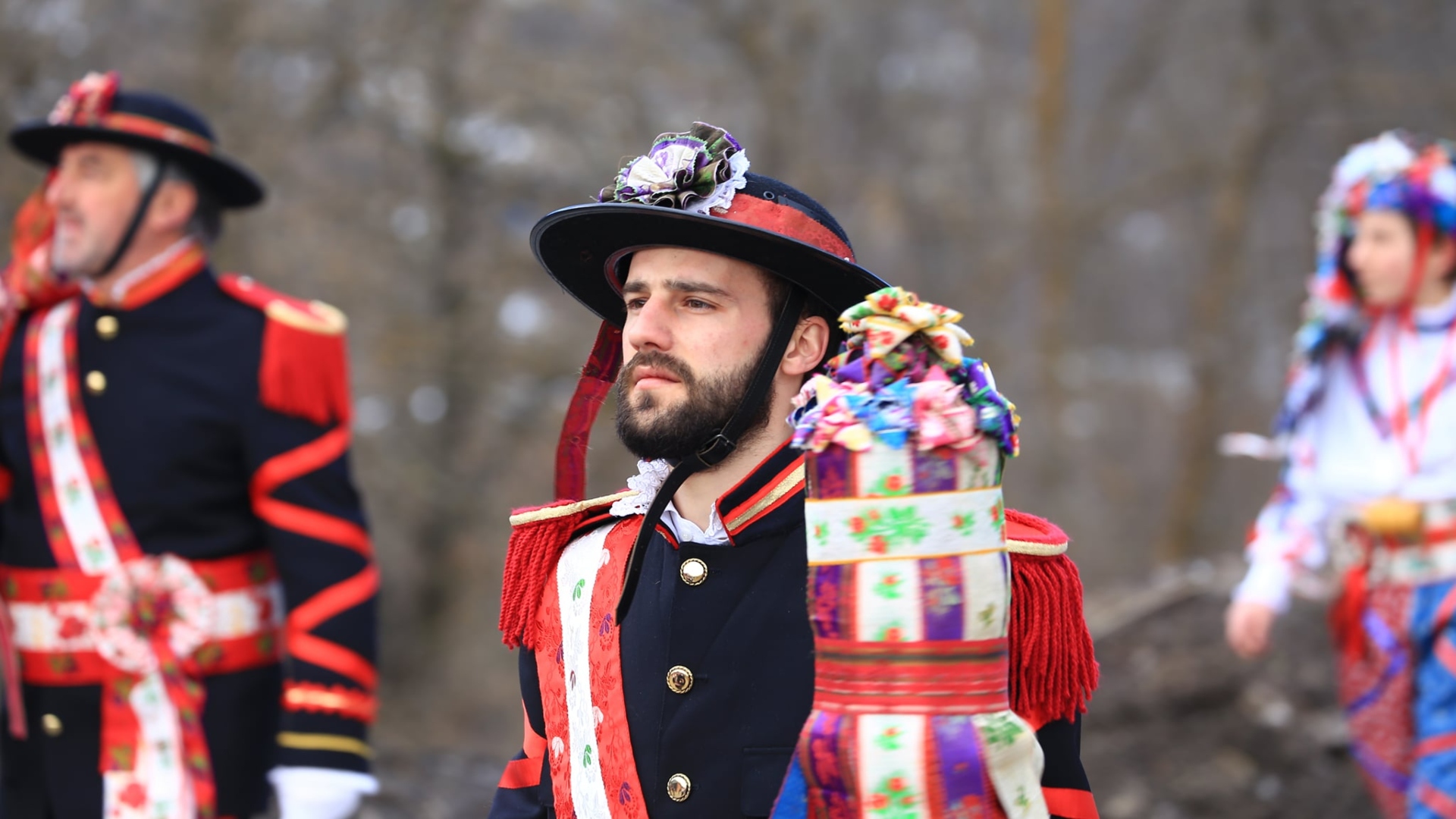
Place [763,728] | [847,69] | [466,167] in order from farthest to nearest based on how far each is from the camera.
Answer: [847,69]
[466,167]
[763,728]

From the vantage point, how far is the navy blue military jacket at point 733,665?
230 cm

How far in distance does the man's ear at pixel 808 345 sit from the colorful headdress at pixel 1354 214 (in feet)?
A: 9.21

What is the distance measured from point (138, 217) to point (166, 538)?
0.85 meters

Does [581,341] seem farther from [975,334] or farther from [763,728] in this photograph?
[763,728]

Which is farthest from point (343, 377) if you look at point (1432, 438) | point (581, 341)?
point (581, 341)

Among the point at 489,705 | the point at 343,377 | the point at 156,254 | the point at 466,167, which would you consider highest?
the point at 466,167

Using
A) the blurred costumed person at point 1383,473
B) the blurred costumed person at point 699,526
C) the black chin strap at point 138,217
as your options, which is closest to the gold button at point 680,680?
the blurred costumed person at point 699,526

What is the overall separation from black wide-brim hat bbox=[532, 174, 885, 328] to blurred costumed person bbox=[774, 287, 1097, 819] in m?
0.37

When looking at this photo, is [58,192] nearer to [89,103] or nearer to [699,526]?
[89,103]

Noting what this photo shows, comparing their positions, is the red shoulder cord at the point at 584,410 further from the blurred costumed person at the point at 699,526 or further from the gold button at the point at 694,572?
the gold button at the point at 694,572

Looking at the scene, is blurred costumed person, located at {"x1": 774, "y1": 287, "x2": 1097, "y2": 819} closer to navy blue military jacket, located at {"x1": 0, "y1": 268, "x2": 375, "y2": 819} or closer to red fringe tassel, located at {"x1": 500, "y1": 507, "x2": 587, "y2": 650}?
red fringe tassel, located at {"x1": 500, "y1": 507, "x2": 587, "y2": 650}

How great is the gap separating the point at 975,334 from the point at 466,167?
16.4ft

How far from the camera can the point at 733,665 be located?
238cm

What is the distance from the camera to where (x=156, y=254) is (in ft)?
13.0
